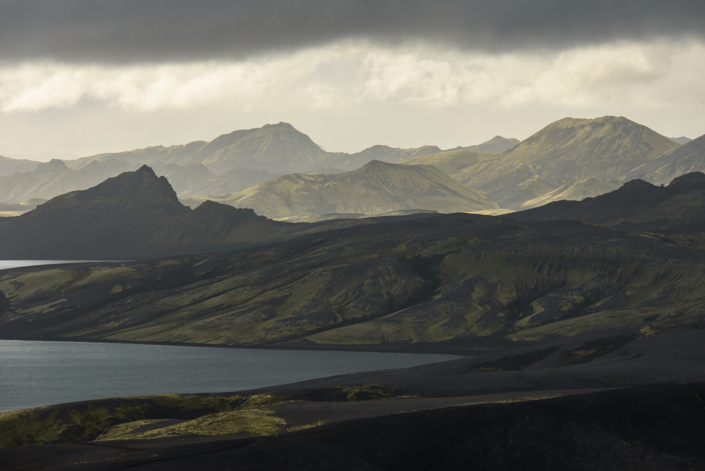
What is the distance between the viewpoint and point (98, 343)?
168 metres

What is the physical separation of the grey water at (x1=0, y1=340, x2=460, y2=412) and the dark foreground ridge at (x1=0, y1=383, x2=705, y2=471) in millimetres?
66268

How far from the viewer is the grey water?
4055 inches

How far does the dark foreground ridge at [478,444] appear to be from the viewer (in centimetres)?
3073

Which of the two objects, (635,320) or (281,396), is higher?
(281,396)

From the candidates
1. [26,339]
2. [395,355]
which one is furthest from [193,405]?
[26,339]

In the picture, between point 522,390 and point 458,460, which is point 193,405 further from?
point 458,460

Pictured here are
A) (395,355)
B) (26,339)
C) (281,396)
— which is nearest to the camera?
(281,396)

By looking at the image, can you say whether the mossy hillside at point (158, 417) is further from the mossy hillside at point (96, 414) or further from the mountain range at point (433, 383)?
the mountain range at point (433, 383)

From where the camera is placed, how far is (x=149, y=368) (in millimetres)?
127125

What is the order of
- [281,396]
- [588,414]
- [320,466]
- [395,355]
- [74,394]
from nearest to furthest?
1. [320,466]
2. [588,414]
3. [281,396]
4. [74,394]
5. [395,355]

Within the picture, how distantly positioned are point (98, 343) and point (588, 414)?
5953 inches

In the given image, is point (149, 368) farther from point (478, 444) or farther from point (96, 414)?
point (478, 444)

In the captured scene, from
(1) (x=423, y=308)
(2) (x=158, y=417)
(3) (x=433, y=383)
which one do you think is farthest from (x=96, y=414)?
(1) (x=423, y=308)

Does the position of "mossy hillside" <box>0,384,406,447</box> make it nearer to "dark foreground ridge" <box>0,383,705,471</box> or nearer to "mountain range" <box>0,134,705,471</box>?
"mountain range" <box>0,134,705,471</box>
